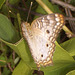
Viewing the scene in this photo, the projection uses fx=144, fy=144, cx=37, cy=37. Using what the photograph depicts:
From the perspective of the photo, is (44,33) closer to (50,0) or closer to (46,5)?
(46,5)

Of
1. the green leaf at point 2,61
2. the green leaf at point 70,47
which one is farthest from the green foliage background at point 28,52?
the green leaf at point 2,61

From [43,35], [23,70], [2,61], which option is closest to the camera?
[43,35]

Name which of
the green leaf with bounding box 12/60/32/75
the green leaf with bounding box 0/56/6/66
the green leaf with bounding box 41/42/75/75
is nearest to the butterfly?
the green leaf with bounding box 41/42/75/75

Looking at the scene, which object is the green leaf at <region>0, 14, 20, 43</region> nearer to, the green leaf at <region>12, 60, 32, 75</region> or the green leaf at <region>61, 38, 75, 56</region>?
the green leaf at <region>12, 60, 32, 75</region>

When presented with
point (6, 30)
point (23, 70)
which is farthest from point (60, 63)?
point (6, 30)

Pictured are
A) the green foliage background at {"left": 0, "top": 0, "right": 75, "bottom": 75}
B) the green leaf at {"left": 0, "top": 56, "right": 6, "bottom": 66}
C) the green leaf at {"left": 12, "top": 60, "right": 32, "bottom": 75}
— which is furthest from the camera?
the green leaf at {"left": 0, "top": 56, "right": 6, "bottom": 66}

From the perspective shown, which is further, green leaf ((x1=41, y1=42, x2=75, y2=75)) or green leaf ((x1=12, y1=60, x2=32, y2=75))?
green leaf ((x1=12, y1=60, x2=32, y2=75))

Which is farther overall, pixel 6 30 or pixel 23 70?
pixel 23 70

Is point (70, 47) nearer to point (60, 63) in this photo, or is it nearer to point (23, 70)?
point (60, 63)
